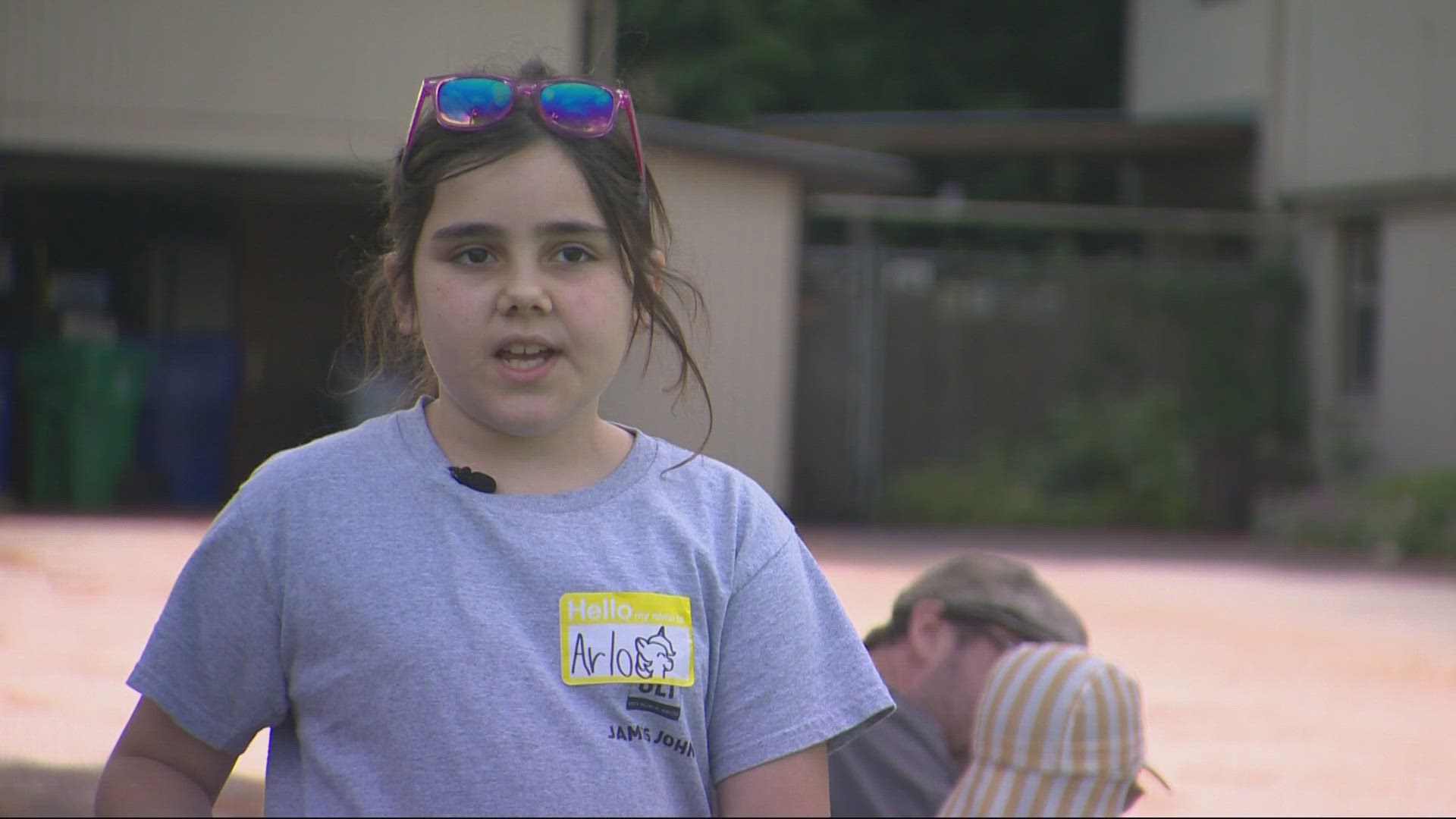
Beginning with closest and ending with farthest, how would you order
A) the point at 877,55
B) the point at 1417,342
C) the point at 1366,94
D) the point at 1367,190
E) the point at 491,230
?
the point at 491,230
the point at 1417,342
the point at 1367,190
the point at 1366,94
the point at 877,55

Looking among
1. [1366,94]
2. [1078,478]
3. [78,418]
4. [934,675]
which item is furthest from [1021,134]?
[934,675]

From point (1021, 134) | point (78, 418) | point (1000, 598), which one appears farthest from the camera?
point (1021, 134)

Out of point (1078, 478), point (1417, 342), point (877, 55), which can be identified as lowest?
point (1078, 478)

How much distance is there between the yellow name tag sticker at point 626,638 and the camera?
1743 millimetres

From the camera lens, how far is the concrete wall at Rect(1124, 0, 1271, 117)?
19.6m

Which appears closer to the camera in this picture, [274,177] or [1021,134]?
[274,177]

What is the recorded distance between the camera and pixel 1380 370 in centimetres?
1716

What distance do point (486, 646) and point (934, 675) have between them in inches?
66.0

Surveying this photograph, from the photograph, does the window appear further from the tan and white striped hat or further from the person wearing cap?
the tan and white striped hat

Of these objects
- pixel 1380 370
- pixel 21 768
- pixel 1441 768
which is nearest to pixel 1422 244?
pixel 1380 370

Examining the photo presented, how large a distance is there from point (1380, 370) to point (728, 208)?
6.82 metres

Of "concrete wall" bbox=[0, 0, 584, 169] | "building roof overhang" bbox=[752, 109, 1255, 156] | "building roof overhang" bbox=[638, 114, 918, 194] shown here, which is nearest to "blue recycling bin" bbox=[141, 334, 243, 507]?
"concrete wall" bbox=[0, 0, 584, 169]

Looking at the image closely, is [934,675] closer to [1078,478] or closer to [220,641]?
[220,641]

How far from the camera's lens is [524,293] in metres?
1.79
